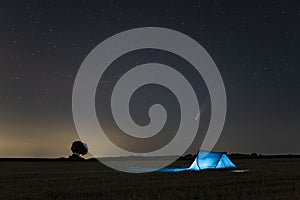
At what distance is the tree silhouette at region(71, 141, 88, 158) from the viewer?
4833 inches

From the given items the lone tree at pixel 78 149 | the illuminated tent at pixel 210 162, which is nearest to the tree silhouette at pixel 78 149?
the lone tree at pixel 78 149

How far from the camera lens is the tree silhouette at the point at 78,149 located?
403 feet

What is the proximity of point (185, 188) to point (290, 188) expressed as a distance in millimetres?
4181

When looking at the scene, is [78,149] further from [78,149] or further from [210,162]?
[210,162]

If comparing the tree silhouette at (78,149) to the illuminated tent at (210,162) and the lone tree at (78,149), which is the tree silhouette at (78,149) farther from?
the illuminated tent at (210,162)

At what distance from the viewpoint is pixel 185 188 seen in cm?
1689

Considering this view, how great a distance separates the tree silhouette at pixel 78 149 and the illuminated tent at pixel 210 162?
92505 millimetres

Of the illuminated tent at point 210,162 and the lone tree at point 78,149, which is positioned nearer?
the illuminated tent at point 210,162

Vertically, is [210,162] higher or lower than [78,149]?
lower

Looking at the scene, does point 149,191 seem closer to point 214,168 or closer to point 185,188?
point 185,188

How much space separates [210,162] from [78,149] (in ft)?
308

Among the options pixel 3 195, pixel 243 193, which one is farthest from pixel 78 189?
pixel 243 193

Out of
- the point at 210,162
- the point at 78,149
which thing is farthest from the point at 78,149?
the point at 210,162

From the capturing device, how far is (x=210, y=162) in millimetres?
32906
